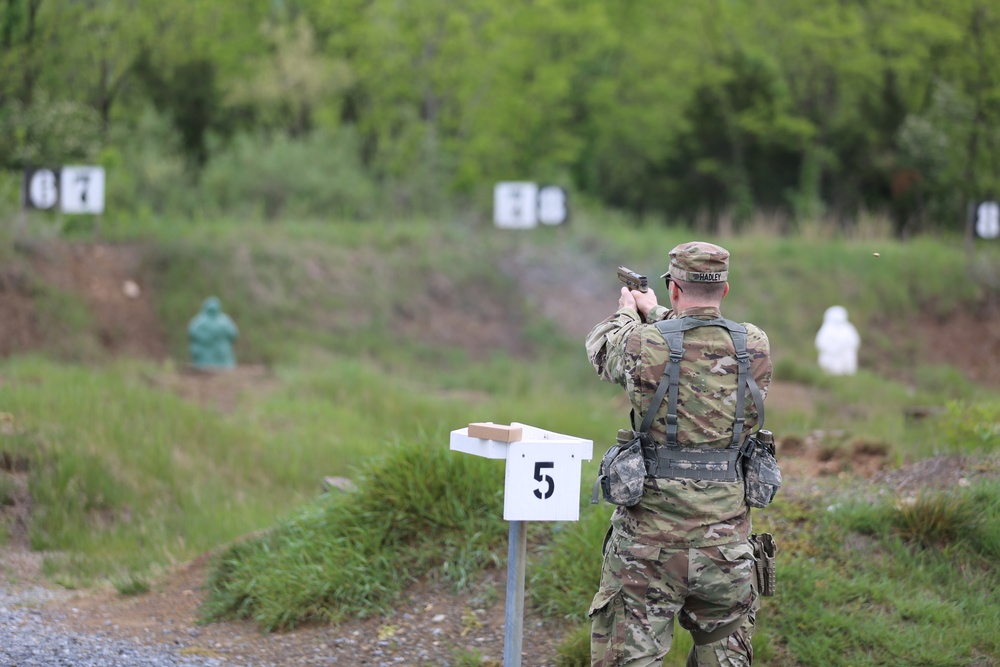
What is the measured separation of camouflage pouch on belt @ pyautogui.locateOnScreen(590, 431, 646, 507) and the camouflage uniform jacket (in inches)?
3.5

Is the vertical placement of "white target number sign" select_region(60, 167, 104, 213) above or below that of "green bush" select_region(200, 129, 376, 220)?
below

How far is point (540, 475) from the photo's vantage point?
4617 millimetres

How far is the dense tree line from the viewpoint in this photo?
23.1 meters

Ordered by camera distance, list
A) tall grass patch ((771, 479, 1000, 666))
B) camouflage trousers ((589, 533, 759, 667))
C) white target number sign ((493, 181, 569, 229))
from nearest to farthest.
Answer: camouflage trousers ((589, 533, 759, 667))
tall grass patch ((771, 479, 1000, 666))
white target number sign ((493, 181, 569, 229))

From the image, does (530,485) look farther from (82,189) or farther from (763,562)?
(82,189)

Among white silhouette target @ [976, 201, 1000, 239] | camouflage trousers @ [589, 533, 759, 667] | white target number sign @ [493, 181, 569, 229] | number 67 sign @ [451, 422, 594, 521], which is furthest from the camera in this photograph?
white silhouette target @ [976, 201, 1000, 239]

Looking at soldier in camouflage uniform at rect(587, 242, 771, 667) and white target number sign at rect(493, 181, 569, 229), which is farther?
white target number sign at rect(493, 181, 569, 229)

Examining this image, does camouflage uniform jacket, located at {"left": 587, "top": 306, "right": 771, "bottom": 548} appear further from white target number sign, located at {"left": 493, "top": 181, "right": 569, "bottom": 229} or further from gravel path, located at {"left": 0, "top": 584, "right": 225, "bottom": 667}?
white target number sign, located at {"left": 493, "top": 181, "right": 569, "bottom": 229}

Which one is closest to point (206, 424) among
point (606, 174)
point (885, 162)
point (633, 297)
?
point (633, 297)

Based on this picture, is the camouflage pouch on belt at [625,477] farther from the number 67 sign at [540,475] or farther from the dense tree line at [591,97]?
the dense tree line at [591,97]

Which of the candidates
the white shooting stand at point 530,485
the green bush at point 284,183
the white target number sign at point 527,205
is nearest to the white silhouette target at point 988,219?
the white target number sign at point 527,205

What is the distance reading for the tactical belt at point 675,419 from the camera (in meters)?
4.33

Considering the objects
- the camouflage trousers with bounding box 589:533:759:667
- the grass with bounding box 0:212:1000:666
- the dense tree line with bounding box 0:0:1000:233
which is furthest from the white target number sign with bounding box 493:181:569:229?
the camouflage trousers with bounding box 589:533:759:667

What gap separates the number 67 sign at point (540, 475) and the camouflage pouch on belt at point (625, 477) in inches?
8.5
